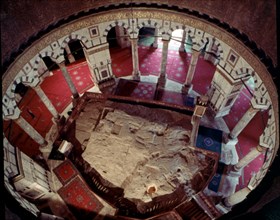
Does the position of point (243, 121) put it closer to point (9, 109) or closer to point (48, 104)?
point (48, 104)

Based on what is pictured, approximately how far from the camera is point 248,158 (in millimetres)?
10469

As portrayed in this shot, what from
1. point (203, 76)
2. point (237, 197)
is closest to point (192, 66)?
point (203, 76)

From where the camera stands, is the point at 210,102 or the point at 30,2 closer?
the point at 30,2

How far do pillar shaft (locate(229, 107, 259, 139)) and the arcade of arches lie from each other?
0.06 meters

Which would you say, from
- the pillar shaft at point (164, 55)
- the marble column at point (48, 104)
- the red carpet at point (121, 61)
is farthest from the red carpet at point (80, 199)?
the red carpet at point (121, 61)

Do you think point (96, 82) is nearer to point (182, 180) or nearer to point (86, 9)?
point (86, 9)

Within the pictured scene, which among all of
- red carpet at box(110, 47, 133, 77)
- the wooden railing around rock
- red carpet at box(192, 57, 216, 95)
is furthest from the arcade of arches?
red carpet at box(110, 47, 133, 77)

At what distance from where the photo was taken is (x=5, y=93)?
9.55 meters

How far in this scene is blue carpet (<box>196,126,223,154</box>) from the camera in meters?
12.6

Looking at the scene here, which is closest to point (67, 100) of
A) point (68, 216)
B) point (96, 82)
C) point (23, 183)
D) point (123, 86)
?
point (96, 82)

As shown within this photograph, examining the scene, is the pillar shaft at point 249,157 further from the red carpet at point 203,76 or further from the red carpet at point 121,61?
the red carpet at point 121,61

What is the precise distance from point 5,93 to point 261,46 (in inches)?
426

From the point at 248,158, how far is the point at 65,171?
8.27 meters

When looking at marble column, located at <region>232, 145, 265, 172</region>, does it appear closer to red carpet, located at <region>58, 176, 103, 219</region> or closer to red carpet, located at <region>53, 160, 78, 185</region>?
red carpet, located at <region>58, 176, 103, 219</region>
